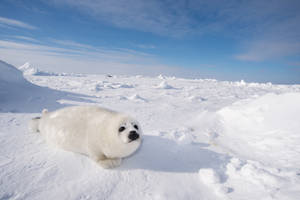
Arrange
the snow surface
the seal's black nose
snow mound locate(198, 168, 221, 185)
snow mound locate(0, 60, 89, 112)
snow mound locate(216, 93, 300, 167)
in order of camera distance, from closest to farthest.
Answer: the snow surface
snow mound locate(198, 168, 221, 185)
the seal's black nose
snow mound locate(216, 93, 300, 167)
snow mound locate(0, 60, 89, 112)

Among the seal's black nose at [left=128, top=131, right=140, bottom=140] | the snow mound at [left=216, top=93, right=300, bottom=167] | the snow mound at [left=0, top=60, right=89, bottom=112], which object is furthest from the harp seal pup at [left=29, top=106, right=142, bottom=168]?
the snow mound at [left=0, top=60, right=89, bottom=112]

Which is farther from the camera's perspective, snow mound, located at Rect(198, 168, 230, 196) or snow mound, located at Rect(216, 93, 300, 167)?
snow mound, located at Rect(216, 93, 300, 167)

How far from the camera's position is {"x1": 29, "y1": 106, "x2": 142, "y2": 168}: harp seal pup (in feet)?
5.58

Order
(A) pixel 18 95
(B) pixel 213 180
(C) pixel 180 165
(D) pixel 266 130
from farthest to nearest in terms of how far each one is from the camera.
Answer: (A) pixel 18 95
(D) pixel 266 130
(C) pixel 180 165
(B) pixel 213 180

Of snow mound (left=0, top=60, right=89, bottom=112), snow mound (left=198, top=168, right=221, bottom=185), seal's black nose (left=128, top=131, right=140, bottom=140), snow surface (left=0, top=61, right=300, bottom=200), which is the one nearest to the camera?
snow surface (left=0, top=61, right=300, bottom=200)

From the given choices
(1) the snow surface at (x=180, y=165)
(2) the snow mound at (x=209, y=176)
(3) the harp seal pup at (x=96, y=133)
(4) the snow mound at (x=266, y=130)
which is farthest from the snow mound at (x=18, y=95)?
(4) the snow mound at (x=266, y=130)

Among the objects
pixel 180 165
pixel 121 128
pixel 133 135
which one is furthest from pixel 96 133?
pixel 180 165

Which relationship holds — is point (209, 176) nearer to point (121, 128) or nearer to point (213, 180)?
point (213, 180)

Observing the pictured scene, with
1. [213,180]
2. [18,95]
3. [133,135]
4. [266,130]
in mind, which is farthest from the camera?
[18,95]

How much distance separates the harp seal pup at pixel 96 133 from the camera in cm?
170

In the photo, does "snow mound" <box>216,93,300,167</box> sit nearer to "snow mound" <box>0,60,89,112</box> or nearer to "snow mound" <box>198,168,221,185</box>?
"snow mound" <box>198,168,221,185</box>

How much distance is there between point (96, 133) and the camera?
5.98 feet

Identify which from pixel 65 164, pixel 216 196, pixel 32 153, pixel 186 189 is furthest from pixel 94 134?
pixel 216 196

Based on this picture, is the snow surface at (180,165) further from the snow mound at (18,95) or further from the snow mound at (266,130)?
the snow mound at (18,95)
